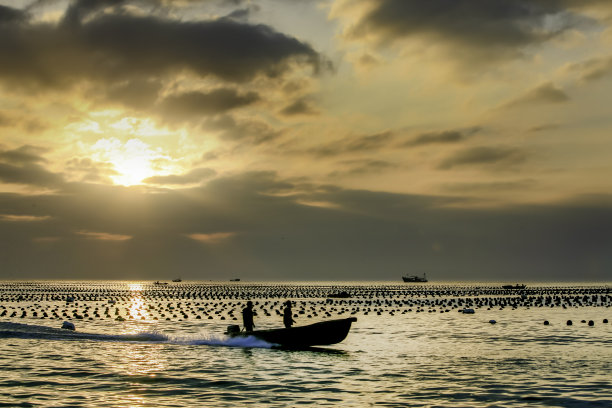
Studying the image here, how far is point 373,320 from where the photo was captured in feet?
202

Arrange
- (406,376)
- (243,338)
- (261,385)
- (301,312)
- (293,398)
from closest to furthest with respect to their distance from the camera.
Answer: (293,398)
(261,385)
(406,376)
(243,338)
(301,312)

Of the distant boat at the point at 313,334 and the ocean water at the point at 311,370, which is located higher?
the distant boat at the point at 313,334

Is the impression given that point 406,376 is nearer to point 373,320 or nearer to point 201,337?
point 201,337

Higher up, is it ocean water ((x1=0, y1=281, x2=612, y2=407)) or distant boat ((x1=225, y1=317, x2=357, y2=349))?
distant boat ((x1=225, y1=317, x2=357, y2=349))

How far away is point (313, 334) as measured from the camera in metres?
34.2

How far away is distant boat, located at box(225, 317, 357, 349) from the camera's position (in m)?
34.2

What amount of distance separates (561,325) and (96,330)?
39.5 metres

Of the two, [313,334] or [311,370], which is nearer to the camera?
[311,370]

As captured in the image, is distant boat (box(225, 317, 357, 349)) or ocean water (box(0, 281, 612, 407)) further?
distant boat (box(225, 317, 357, 349))

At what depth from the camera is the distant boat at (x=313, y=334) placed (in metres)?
34.2

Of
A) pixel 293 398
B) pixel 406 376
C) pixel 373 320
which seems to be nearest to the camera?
pixel 293 398

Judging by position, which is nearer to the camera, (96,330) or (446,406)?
(446,406)

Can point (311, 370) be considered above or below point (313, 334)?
below

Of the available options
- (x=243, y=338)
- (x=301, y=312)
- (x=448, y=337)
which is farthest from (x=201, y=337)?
(x=301, y=312)
